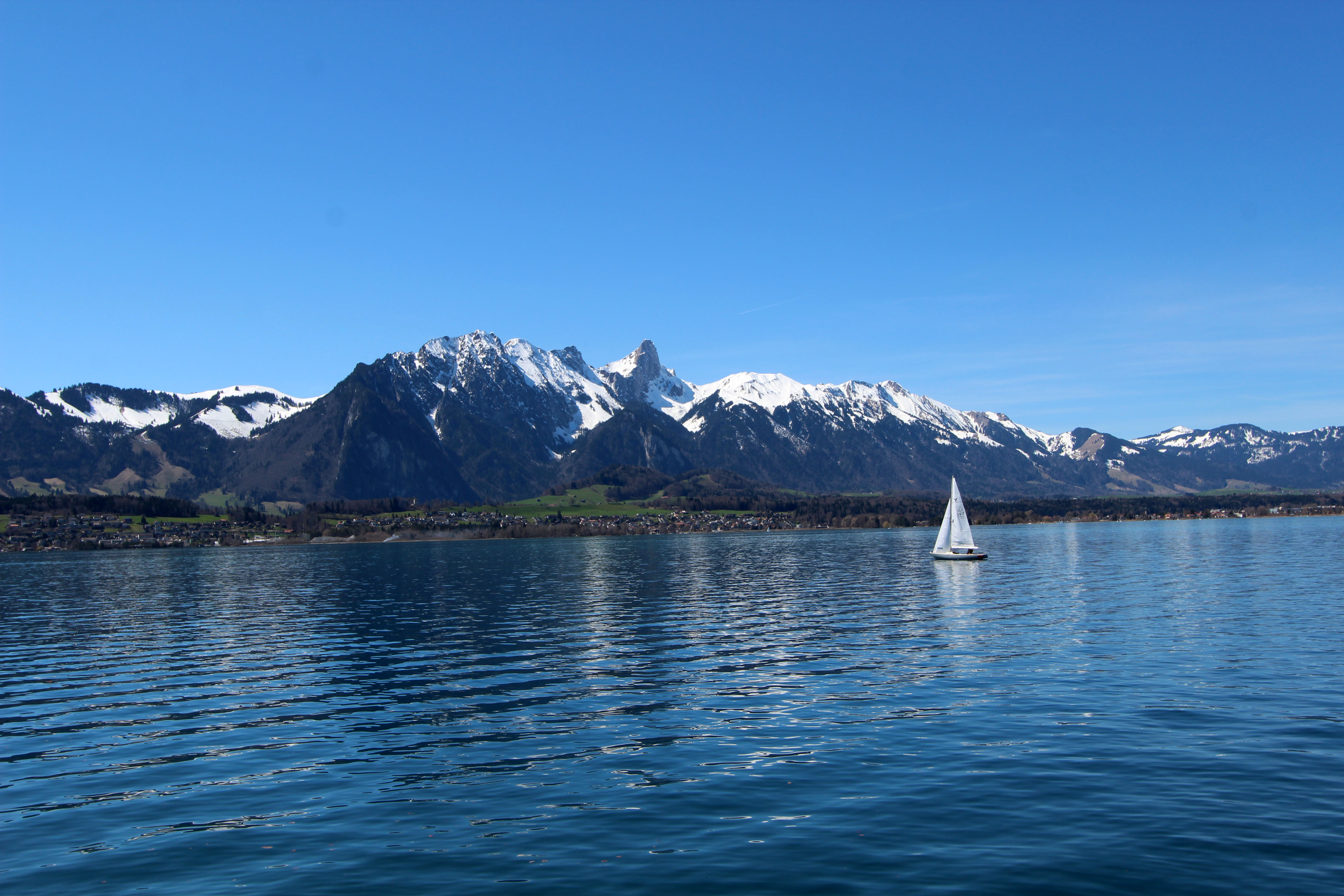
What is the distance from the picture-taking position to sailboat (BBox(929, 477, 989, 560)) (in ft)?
465

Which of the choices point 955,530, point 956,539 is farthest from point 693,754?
point 955,530

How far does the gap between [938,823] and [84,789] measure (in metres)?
27.1

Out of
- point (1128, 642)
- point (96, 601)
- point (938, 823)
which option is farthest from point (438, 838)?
point (96, 601)

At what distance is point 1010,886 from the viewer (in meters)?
18.9

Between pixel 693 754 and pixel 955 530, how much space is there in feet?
407

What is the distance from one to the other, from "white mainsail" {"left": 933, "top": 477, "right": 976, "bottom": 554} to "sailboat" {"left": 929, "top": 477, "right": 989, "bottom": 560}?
4 cm

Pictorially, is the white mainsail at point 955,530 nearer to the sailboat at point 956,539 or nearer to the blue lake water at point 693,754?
the sailboat at point 956,539

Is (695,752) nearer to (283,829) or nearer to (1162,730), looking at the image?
(283,829)

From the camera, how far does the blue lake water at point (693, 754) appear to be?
818 inches

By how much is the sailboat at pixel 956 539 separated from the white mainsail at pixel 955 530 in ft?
0.14

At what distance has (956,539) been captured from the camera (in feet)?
470

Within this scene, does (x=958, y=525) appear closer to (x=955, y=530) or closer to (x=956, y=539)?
(x=955, y=530)

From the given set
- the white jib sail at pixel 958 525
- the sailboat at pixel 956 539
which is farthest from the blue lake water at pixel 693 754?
the white jib sail at pixel 958 525

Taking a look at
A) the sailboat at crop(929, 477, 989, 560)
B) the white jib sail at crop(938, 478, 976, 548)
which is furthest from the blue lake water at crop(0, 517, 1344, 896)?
the white jib sail at crop(938, 478, 976, 548)
